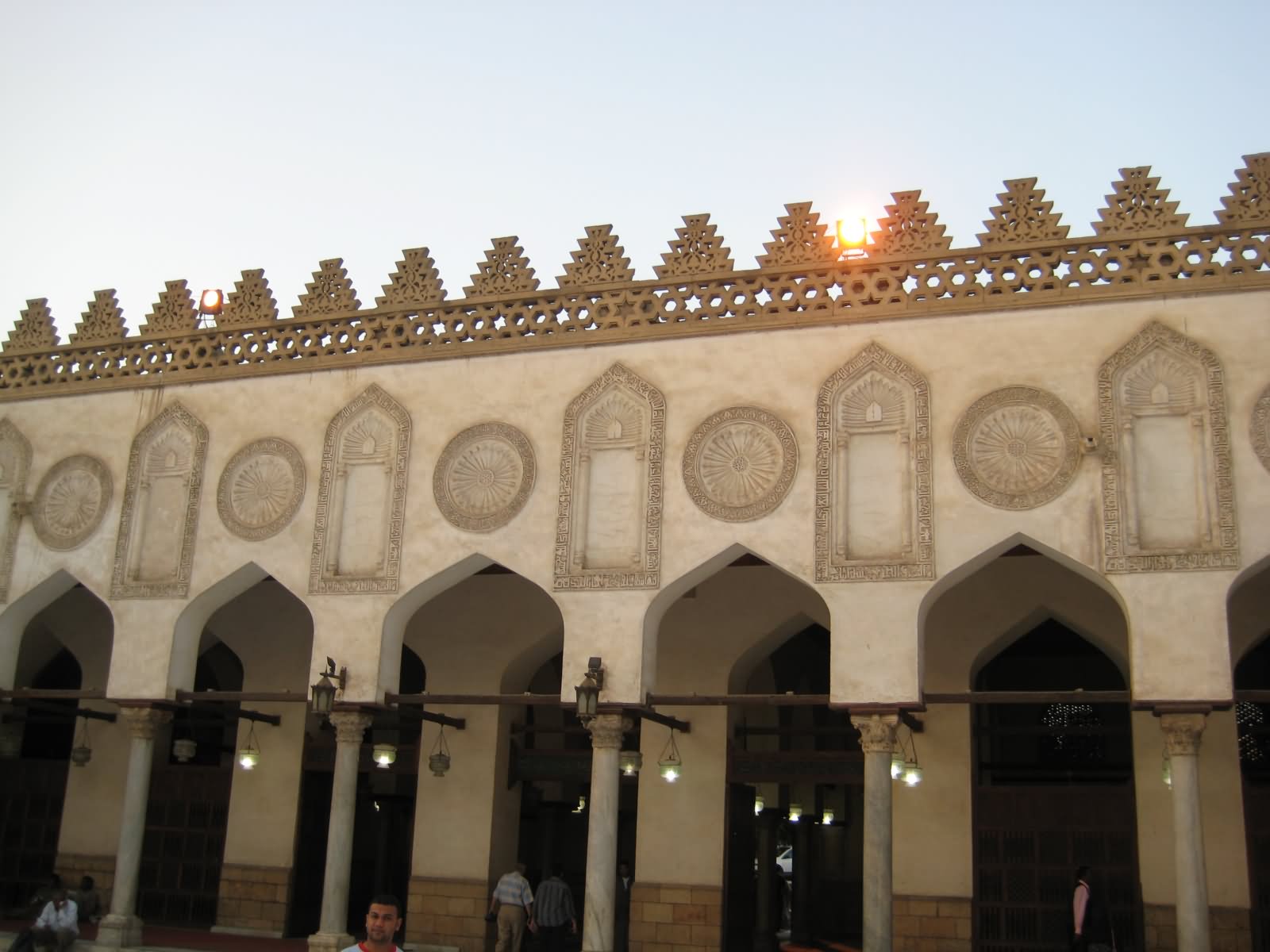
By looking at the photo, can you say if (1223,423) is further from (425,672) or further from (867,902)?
(425,672)

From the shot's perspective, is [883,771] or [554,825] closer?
[883,771]

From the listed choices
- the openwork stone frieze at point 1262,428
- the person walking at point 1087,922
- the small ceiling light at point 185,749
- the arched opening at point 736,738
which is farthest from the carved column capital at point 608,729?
the openwork stone frieze at point 1262,428

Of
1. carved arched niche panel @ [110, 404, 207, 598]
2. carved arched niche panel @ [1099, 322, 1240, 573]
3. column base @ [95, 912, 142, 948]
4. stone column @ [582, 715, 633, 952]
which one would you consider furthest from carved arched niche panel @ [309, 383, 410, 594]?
carved arched niche panel @ [1099, 322, 1240, 573]

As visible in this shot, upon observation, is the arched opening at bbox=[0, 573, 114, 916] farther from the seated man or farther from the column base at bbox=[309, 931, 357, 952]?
the column base at bbox=[309, 931, 357, 952]

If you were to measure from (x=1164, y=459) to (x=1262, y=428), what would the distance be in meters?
0.75

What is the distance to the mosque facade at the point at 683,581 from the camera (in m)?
11.8

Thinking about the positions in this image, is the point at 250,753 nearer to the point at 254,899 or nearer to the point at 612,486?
the point at 254,899

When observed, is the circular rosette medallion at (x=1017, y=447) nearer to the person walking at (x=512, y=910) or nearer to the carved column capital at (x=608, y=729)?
the carved column capital at (x=608, y=729)

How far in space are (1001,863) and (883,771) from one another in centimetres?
230

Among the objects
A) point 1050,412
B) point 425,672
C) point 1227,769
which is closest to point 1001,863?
point 1227,769

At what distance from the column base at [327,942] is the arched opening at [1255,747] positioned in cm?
780

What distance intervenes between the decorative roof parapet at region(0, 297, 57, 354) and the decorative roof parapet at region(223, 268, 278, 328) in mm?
2247

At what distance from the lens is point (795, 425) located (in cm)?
1263

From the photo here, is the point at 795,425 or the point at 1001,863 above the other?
the point at 795,425
